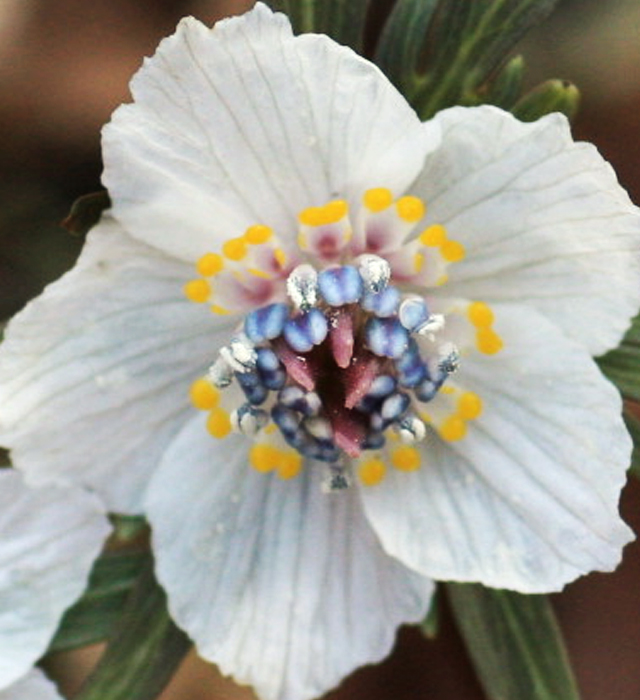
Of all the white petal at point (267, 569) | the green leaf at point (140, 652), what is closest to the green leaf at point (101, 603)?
the green leaf at point (140, 652)

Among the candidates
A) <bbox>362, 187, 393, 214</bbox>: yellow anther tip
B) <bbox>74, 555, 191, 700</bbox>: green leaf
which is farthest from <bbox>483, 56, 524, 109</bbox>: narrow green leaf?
<bbox>74, 555, 191, 700</bbox>: green leaf

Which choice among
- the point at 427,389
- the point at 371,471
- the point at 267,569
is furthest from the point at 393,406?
the point at 267,569

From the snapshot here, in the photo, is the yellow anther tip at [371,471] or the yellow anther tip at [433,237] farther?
the yellow anther tip at [371,471]

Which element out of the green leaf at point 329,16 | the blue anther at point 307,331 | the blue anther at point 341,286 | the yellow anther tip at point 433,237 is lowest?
the blue anther at point 307,331

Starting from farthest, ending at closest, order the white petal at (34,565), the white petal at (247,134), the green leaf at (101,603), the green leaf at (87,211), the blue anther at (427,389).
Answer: the green leaf at (101,603) < the white petal at (34,565) < the green leaf at (87,211) < the blue anther at (427,389) < the white petal at (247,134)

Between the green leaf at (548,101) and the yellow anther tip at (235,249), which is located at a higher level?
the green leaf at (548,101)

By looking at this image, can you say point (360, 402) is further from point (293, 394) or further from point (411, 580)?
point (411, 580)

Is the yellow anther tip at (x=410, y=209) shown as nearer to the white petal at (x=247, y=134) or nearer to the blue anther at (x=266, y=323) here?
the white petal at (x=247, y=134)
